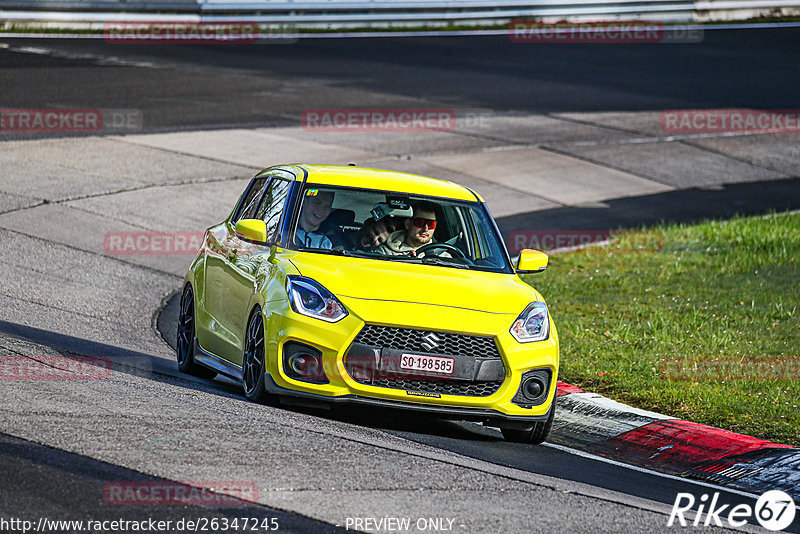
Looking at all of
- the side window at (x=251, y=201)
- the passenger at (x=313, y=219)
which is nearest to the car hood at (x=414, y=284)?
the passenger at (x=313, y=219)

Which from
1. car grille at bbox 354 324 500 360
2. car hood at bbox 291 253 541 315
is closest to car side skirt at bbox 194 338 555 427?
car grille at bbox 354 324 500 360

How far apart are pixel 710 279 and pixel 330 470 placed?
8.71 m

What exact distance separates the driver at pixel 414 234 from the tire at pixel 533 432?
1441 mm

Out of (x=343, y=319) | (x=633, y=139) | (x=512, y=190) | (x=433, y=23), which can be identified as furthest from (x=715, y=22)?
(x=343, y=319)

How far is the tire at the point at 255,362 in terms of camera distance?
8430 mm

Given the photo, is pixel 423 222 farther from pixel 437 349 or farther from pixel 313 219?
pixel 437 349

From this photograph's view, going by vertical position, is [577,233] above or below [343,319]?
below

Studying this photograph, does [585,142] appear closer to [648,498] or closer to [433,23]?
[433,23]

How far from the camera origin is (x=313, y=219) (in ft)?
30.6

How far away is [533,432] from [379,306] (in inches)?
57.2

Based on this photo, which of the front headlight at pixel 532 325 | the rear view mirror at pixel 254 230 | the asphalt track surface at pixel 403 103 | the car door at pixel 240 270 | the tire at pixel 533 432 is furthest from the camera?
the car door at pixel 240 270

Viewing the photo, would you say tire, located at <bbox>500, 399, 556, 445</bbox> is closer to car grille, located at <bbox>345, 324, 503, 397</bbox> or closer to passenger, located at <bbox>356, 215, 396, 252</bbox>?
car grille, located at <bbox>345, 324, 503, 397</bbox>

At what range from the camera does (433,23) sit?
38.0 meters

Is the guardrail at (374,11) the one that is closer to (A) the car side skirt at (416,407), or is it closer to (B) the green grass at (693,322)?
(B) the green grass at (693,322)
